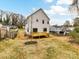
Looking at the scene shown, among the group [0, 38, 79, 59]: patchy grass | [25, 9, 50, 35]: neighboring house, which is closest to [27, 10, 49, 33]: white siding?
[25, 9, 50, 35]: neighboring house

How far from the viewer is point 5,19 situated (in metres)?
63.8

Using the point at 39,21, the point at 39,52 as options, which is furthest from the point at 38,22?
the point at 39,52

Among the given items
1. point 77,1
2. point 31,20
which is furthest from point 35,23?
point 77,1

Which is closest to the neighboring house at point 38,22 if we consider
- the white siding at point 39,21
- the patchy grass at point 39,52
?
the white siding at point 39,21

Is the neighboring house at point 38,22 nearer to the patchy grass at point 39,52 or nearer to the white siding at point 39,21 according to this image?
the white siding at point 39,21

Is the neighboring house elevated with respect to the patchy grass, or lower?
elevated

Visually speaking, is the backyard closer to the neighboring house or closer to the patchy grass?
the patchy grass

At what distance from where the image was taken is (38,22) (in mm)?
38531

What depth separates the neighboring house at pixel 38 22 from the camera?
125 feet

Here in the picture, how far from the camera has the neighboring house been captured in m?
38.0

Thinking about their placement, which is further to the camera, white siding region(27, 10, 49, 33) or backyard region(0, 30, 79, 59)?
white siding region(27, 10, 49, 33)

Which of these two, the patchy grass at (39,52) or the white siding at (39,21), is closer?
the patchy grass at (39,52)

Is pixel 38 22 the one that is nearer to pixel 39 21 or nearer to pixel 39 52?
pixel 39 21

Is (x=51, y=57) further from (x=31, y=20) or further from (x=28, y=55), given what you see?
(x=31, y=20)
